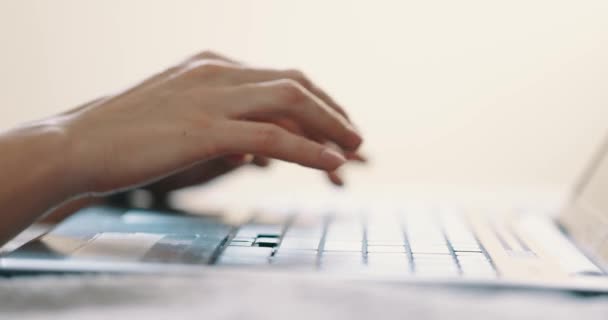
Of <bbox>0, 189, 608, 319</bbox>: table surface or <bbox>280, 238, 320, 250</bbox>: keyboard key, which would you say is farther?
<bbox>280, 238, 320, 250</bbox>: keyboard key

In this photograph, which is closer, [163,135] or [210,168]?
[163,135]

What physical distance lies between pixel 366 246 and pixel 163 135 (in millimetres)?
175

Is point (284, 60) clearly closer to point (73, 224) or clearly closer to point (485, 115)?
point (485, 115)

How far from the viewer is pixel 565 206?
0.78 meters

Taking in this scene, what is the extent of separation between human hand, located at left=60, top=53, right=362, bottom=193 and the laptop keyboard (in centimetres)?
6

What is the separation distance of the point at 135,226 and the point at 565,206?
461 mm

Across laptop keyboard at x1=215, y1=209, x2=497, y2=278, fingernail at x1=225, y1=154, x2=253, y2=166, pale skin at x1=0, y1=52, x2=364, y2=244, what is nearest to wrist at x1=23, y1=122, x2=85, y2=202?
pale skin at x1=0, y1=52, x2=364, y2=244

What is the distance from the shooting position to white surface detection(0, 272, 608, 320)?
34 cm

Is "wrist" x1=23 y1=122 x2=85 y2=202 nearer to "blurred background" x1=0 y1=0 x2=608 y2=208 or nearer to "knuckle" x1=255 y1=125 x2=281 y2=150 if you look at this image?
"knuckle" x1=255 y1=125 x2=281 y2=150

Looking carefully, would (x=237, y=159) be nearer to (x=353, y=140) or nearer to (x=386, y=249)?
(x=353, y=140)

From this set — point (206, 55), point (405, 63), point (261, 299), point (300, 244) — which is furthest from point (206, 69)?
point (405, 63)

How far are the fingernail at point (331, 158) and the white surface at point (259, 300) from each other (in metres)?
0.21

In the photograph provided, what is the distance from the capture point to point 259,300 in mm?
349

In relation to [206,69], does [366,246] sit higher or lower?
lower
